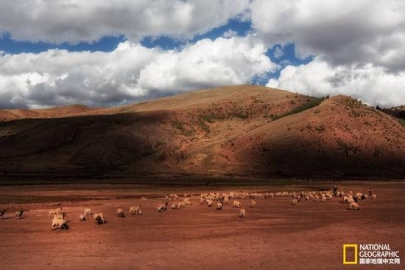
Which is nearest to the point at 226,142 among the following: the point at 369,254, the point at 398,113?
the point at 398,113

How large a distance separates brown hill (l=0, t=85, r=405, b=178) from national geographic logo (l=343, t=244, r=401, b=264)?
59.6 meters

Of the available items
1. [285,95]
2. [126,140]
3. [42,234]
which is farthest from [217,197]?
[285,95]

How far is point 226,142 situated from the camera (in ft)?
301

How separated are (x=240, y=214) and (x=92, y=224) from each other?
29.4 ft

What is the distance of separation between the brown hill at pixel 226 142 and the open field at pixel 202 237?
47280 millimetres

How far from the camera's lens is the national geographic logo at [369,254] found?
16.0 meters

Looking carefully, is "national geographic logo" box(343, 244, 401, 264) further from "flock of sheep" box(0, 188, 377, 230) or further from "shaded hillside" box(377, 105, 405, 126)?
"shaded hillside" box(377, 105, 405, 126)

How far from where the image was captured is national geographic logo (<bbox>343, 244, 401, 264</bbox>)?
52.6 feet

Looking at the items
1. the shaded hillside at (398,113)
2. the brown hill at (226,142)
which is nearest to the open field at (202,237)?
the brown hill at (226,142)

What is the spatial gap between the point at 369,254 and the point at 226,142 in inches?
2939

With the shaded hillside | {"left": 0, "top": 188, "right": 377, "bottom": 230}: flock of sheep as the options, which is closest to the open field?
{"left": 0, "top": 188, "right": 377, "bottom": 230}: flock of sheep

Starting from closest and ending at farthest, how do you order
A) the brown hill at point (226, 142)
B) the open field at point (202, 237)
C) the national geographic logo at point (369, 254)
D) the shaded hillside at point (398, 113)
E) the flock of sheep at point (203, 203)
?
the national geographic logo at point (369, 254), the open field at point (202, 237), the flock of sheep at point (203, 203), the brown hill at point (226, 142), the shaded hillside at point (398, 113)

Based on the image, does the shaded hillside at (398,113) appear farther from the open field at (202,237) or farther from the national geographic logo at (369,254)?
the national geographic logo at (369,254)

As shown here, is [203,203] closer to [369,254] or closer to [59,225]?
[59,225]
